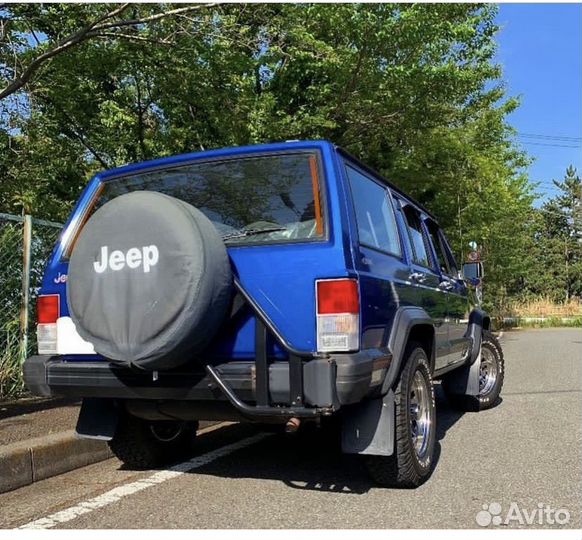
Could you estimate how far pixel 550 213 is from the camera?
76188 millimetres

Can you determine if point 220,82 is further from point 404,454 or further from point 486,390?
point 404,454

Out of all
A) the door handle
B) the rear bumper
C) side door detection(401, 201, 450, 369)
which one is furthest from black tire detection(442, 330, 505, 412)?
the rear bumper

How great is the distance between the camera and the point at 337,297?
3197 mm

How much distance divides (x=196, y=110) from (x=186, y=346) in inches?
276

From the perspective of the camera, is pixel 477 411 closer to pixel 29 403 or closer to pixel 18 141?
pixel 29 403

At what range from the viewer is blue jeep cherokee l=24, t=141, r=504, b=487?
3.19 metres

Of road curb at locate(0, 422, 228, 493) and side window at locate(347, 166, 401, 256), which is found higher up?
side window at locate(347, 166, 401, 256)

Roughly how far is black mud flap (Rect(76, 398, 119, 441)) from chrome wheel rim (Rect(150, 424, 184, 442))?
1.81 feet

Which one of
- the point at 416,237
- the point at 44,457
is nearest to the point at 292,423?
the point at 44,457

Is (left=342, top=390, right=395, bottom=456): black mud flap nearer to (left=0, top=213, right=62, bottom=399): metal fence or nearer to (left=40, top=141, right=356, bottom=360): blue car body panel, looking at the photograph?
(left=40, top=141, right=356, bottom=360): blue car body panel

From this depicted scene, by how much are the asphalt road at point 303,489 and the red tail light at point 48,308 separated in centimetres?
111

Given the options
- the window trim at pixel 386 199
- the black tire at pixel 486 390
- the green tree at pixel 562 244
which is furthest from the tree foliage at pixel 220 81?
the green tree at pixel 562 244

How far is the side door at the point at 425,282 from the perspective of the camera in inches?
181
